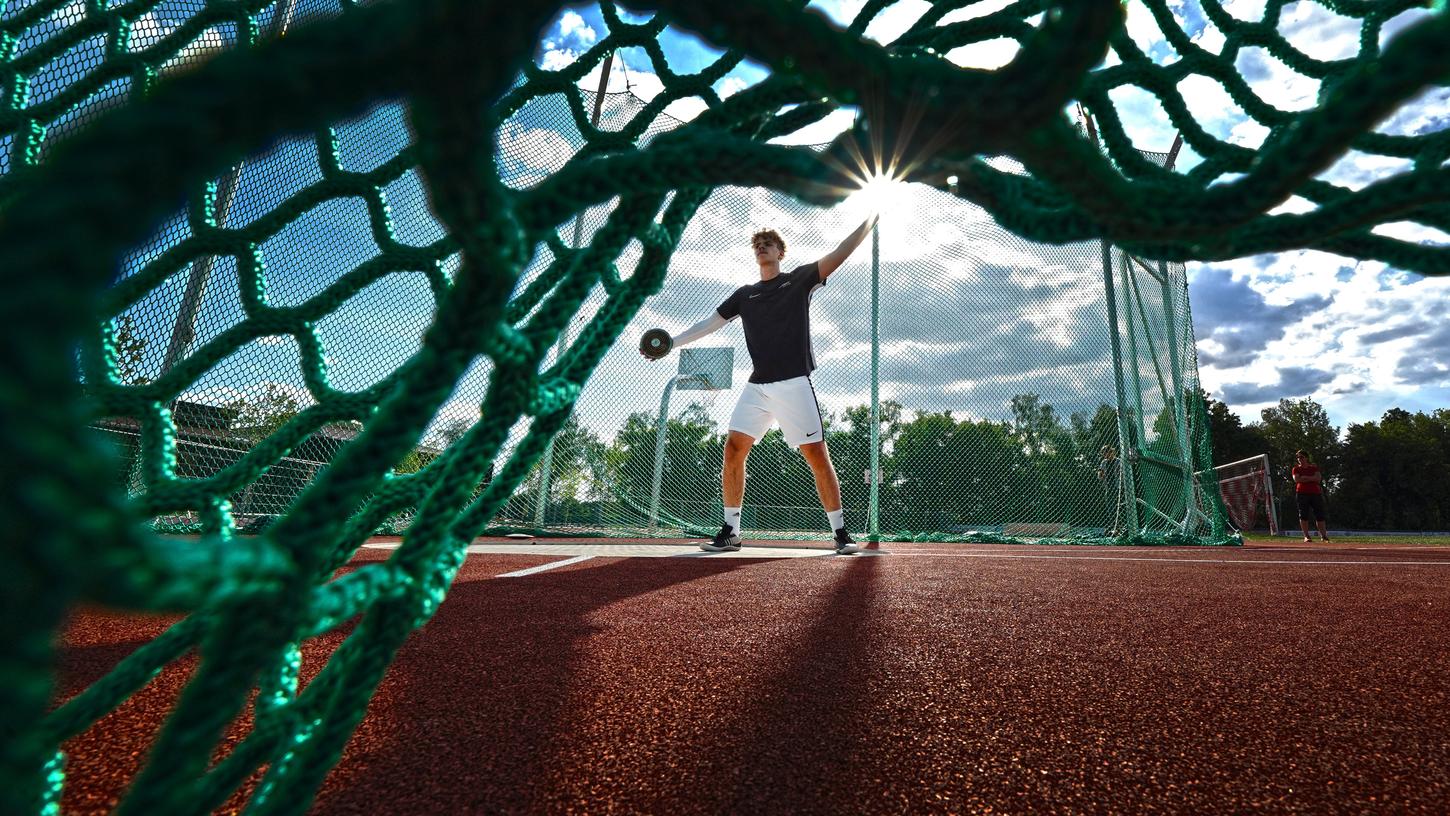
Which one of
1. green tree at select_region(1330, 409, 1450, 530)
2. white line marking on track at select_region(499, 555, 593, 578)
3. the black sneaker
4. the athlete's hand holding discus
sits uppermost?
green tree at select_region(1330, 409, 1450, 530)

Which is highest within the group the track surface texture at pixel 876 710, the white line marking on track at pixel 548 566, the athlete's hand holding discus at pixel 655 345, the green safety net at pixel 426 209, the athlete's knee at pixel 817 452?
the athlete's hand holding discus at pixel 655 345

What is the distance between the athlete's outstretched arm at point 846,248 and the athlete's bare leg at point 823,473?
0.97 meters

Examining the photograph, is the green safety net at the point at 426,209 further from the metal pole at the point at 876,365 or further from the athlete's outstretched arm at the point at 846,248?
the metal pole at the point at 876,365

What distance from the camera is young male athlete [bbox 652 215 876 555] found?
386 centimetres

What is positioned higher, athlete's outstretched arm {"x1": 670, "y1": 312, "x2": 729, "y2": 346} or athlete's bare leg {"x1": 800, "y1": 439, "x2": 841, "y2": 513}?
athlete's outstretched arm {"x1": 670, "y1": 312, "x2": 729, "y2": 346}

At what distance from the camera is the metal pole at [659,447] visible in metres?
6.15

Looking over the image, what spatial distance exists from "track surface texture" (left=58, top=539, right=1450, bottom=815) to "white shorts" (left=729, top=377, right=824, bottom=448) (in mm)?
2091

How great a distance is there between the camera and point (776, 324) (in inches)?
154

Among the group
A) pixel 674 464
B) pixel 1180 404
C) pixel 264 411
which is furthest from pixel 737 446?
pixel 1180 404

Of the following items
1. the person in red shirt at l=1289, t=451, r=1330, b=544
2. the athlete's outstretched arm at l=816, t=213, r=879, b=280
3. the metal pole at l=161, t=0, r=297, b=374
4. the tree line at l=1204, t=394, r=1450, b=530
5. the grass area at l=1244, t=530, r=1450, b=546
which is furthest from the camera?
the tree line at l=1204, t=394, r=1450, b=530

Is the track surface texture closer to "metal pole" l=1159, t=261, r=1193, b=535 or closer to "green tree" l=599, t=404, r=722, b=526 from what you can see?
"green tree" l=599, t=404, r=722, b=526

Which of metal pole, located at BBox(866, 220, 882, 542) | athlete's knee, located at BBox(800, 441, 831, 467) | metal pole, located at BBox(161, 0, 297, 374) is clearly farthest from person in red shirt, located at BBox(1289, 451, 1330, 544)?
metal pole, located at BBox(161, 0, 297, 374)

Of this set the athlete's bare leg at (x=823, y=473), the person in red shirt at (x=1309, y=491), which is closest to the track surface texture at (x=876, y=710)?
the athlete's bare leg at (x=823, y=473)

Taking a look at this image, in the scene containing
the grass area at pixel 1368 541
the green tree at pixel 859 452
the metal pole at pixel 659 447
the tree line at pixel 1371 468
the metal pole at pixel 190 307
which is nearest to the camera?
the metal pole at pixel 190 307
